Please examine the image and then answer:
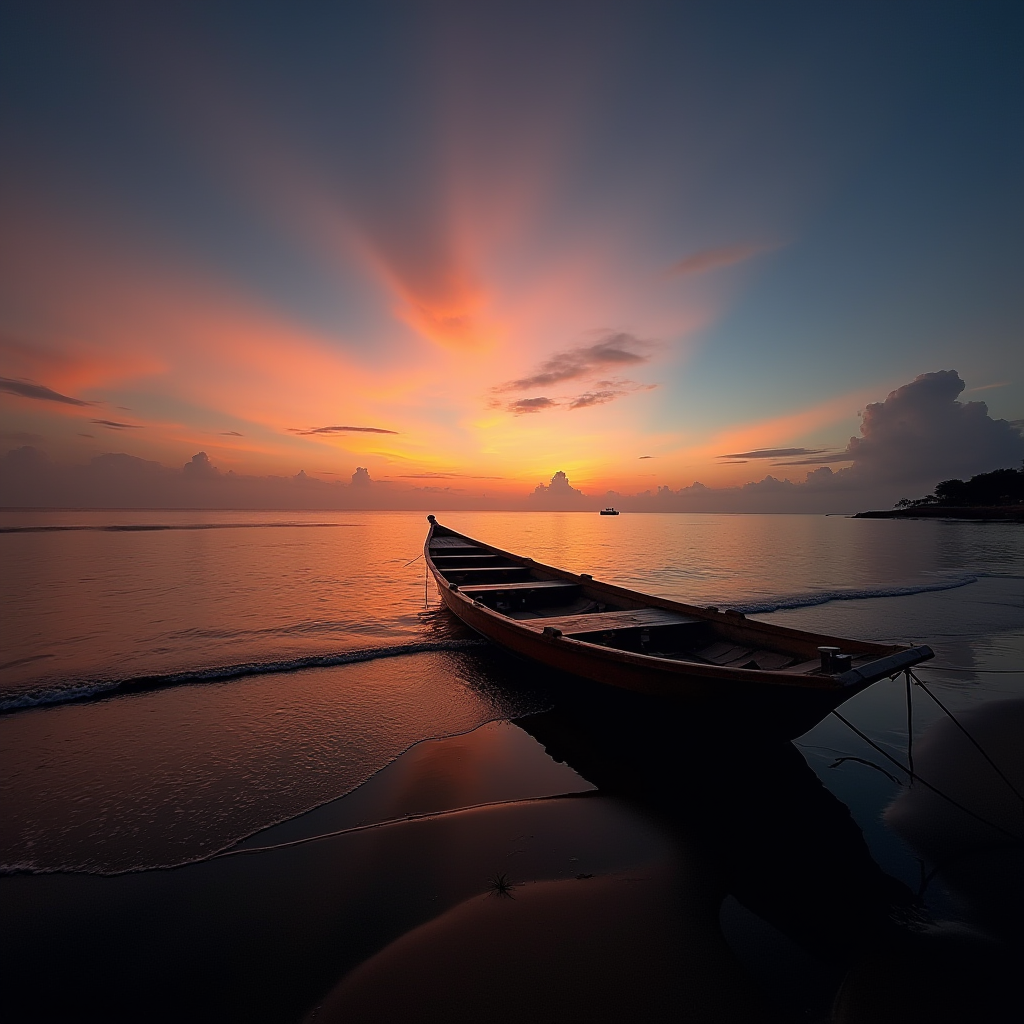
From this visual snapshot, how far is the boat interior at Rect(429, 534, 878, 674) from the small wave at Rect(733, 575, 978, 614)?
889cm

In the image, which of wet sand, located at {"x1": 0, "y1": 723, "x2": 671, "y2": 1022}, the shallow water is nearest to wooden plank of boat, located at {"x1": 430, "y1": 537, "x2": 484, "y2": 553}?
→ the shallow water

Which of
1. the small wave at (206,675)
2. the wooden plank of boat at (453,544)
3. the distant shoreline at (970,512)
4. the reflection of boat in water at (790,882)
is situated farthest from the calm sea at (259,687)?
the distant shoreline at (970,512)

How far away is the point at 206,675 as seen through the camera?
10102mm

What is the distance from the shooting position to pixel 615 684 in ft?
20.6

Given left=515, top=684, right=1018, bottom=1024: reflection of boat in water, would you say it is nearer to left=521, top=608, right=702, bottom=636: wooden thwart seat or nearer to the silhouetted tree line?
left=521, top=608, right=702, bottom=636: wooden thwart seat

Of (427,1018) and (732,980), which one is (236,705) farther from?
(732,980)

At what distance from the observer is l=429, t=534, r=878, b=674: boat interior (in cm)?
636

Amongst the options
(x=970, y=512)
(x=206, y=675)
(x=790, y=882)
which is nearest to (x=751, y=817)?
(x=790, y=882)

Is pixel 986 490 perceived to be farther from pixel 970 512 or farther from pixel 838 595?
pixel 838 595

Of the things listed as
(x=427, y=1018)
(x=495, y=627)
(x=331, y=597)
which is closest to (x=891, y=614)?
(x=495, y=627)

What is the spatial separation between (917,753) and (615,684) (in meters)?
4.51

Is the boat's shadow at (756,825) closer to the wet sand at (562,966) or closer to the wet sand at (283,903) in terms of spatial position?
the wet sand at (562,966)

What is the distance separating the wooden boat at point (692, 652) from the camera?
4.67 m

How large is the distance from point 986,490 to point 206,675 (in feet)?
564
